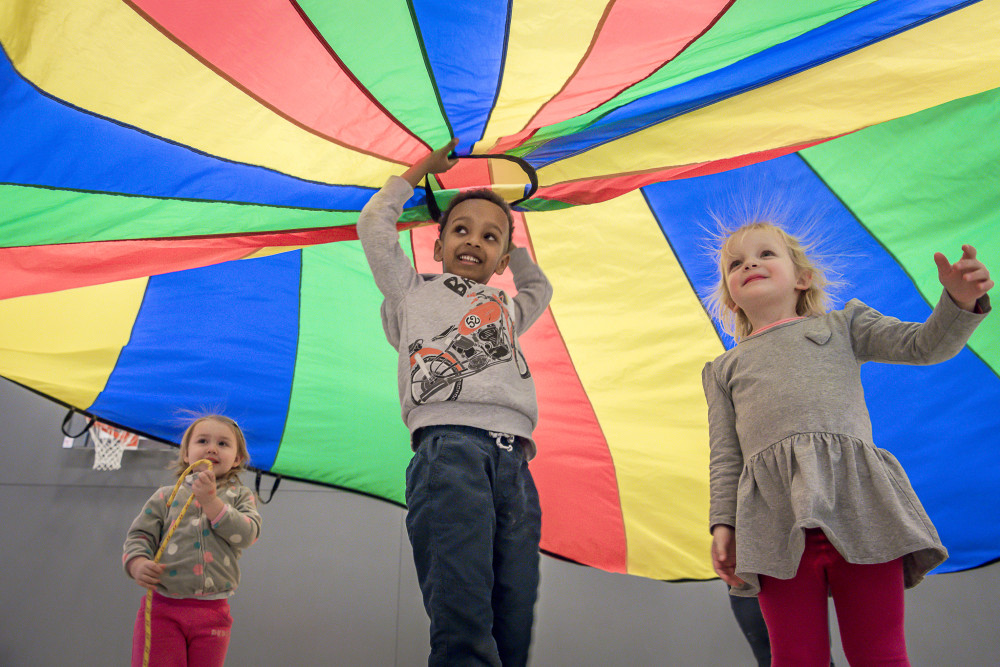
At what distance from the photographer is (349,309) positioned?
2004 millimetres

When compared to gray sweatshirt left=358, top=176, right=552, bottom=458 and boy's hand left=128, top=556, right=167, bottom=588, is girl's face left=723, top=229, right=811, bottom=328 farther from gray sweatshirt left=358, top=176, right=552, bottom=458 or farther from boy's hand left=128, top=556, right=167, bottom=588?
boy's hand left=128, top=556, right=167, bottom=588

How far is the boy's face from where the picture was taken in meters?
1.41

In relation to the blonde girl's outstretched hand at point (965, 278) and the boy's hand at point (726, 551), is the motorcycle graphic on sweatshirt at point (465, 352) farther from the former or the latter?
the blonde girl's outstretched hand at point (965, 278)

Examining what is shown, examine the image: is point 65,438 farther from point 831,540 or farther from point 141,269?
point 831,540

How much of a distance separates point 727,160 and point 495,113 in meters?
0.48

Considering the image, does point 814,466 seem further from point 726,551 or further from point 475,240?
point 475,240

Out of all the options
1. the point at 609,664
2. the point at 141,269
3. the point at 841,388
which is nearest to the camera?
the point at 841,388

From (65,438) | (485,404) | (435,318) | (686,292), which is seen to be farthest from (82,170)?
(65,438)

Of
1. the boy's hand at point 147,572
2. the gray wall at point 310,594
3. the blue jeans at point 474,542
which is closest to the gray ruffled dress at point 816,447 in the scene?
the blue jeans at point 474,542

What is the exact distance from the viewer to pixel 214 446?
1.91 meters

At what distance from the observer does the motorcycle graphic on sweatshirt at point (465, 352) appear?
1.22 metres

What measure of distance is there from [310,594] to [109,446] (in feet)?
3.32

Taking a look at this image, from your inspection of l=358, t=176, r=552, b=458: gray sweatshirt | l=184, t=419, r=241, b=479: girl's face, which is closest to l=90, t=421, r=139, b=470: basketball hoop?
l=184, t=419, r=241, b=479: girl's face

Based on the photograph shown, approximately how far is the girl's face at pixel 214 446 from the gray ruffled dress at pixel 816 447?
128cm
